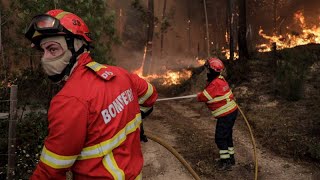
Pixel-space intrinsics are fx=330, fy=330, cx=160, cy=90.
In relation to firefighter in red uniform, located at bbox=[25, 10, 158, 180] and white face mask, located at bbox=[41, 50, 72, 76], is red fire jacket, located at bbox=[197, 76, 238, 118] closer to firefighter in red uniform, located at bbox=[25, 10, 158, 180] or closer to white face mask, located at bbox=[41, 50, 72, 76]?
firefighter in red uniform, located at bbox=[25, 10, 158, 180]

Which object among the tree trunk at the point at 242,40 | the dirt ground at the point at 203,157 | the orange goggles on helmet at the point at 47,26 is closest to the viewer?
the orange goggles on helmet at the point at 47,26

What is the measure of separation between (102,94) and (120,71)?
1.38ft

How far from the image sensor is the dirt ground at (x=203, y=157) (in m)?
6.54

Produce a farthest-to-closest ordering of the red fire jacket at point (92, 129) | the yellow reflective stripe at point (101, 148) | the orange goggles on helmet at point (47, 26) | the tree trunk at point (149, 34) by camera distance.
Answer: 1. the tree trunk at point (149, 34)
2. the orange goggles on helmet at point (47, 26)
3. the yellow reflective stripe at point (101, 148)
4. the red fire jacket at point (92, 129)

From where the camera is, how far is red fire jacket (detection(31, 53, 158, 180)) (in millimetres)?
2047

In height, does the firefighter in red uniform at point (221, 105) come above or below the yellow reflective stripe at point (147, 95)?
below

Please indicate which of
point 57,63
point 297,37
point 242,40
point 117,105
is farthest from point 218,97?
point 297,37

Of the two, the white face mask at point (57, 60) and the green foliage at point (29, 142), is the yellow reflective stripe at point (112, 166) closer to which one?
the white face mask at point (57, 60)

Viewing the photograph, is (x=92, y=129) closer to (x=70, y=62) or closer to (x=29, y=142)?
(x=70, y=62)

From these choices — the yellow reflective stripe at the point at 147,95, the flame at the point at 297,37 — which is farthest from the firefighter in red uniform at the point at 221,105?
the flame at the point at 297,37

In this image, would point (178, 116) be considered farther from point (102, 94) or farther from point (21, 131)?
point (102, 94)

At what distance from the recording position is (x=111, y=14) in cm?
1004

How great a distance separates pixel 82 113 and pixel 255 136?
7.40 m

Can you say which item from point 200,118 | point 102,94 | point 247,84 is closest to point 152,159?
point 200,118
